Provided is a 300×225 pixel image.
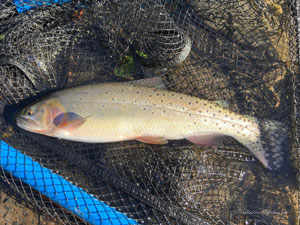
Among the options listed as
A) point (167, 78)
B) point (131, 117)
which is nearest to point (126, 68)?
point (167, 78)

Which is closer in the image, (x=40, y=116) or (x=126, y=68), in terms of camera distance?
(x=40, y=116)

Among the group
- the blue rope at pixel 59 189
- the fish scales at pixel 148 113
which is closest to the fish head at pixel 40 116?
the fish scales at pixel 148 113

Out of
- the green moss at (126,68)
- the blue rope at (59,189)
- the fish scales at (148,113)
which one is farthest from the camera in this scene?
the green moss at (126,68)

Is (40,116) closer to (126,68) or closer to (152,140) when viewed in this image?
(126,68)

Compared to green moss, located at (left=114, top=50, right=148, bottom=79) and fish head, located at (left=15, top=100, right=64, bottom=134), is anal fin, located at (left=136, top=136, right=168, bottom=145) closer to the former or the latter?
green moss, located at (left=114, top=50, right=148, bottom=79)

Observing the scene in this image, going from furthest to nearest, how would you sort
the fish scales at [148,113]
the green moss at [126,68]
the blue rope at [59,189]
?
the green moss at [126,68] < the fish scales at [148,113] < the blue rope at [59,189]

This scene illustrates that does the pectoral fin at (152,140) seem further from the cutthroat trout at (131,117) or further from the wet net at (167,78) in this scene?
the wet net at (167,78)

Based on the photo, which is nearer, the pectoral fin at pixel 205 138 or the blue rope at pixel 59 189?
the blue rope at pixel 59 189

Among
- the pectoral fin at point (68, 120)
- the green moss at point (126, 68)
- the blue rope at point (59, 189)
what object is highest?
the green moss at point (126, 68)

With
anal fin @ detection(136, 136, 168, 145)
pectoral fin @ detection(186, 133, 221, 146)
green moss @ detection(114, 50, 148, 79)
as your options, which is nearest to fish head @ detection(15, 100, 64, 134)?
green moss @ detection(114, 50, 148, 79)
